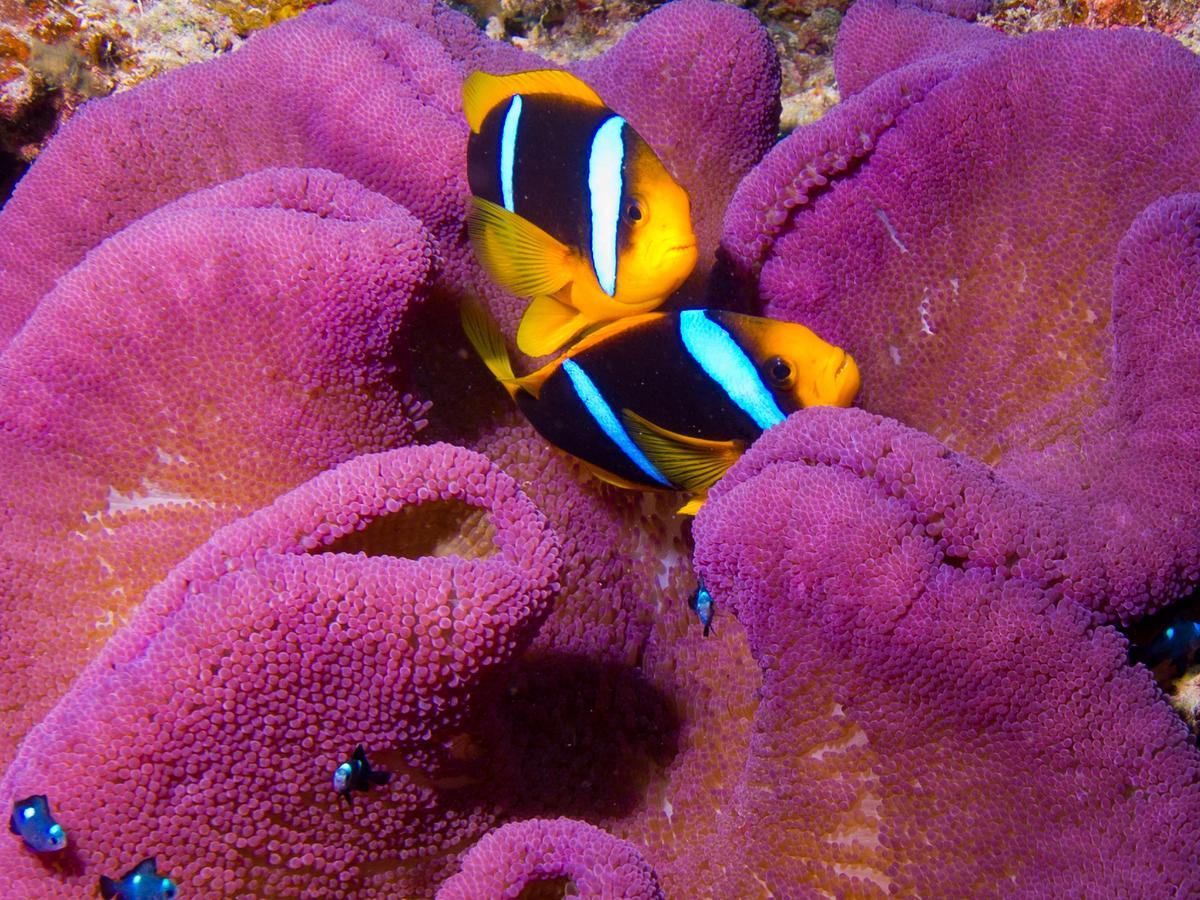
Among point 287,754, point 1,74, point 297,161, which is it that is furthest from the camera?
point 1,74

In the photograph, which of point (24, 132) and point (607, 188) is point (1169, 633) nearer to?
point (607, 188)

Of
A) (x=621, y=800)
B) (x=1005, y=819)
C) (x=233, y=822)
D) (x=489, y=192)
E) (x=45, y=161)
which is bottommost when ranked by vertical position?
(x=621, y=800)

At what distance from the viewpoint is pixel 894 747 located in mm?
1134

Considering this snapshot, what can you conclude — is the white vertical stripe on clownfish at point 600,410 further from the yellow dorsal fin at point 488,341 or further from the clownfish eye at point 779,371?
the clownfish eye at point 779,371

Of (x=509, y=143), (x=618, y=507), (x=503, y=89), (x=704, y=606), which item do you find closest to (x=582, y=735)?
(x=704, y=606)

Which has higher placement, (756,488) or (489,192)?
(489,192)

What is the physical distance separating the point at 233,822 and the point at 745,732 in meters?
0.82

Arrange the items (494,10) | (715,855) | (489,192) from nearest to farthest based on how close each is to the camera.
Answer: (715,855)
(489,192)
(494,10)

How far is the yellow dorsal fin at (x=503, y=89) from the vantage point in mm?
1670

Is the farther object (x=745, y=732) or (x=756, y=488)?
(x=745, y=732)

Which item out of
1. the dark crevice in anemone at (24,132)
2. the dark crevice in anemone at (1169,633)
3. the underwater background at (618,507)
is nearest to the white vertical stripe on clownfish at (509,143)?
the underwater background at (618,507)

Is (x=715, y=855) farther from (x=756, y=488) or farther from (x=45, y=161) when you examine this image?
(x=45, y=161)

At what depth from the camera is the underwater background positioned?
104 centimetres

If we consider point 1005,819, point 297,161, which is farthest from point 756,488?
point 297,161
